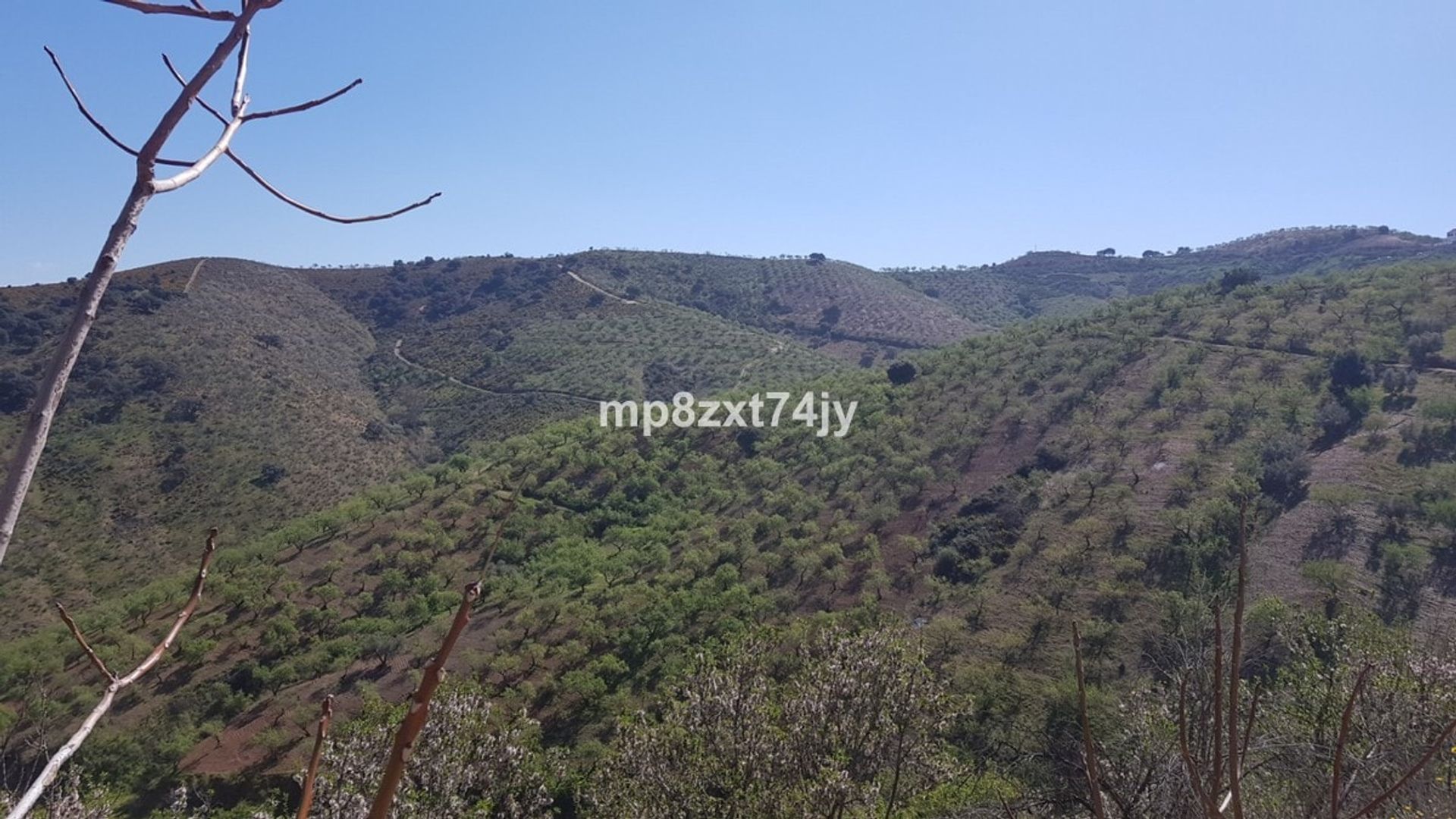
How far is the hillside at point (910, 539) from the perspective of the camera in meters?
21.4

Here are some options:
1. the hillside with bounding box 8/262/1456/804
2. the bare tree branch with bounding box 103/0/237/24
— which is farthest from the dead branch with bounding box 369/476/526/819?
the hillside with bounding box 8/262/1456/804

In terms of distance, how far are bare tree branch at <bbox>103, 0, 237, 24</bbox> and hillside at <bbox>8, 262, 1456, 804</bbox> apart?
15.7 meters

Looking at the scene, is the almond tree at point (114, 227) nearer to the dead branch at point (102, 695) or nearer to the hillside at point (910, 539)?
the dead branch at point (102, 695)

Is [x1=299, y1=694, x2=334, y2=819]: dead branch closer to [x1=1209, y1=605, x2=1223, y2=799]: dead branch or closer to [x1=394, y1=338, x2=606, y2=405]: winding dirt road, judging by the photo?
[x1=1209, y1=605, x2=1223, y2=799]: dead branch

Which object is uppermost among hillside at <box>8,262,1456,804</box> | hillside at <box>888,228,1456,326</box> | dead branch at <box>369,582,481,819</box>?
hillside at <box>888,228,1456,326</box>

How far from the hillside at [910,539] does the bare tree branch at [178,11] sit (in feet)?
51.4

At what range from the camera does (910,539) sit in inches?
1143

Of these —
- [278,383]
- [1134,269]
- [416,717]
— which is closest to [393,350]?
[278,383]

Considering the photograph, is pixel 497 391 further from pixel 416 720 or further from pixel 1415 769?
pixel 1415 769

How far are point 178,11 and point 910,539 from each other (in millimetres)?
29426

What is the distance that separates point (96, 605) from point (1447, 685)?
40.7 meters

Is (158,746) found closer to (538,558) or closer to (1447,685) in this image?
(538,558)

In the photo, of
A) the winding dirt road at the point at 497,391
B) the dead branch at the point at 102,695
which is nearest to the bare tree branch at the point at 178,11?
the dead branch at the point at 102,695

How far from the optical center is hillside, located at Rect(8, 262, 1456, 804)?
70.2ft
